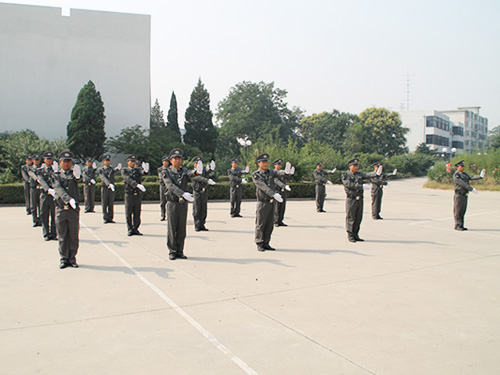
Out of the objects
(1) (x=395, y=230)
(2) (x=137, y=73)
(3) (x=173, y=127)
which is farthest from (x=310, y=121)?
(1) (x=395, y=230)

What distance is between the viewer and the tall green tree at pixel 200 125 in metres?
40.2

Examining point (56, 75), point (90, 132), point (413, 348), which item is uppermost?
point (56, 75)

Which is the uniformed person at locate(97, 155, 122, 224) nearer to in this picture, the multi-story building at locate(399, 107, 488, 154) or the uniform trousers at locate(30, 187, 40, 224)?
the uniform trousers at locate(30, 187, 40, 224)

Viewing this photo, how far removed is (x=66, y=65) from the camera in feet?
99.0

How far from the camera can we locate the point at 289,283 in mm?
5992

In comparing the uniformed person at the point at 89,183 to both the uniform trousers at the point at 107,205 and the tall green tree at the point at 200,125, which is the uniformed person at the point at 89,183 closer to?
the uniform trousers at the point at 107,205

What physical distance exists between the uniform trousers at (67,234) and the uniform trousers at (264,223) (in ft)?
11.0

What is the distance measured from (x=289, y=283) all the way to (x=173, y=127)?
135 feet

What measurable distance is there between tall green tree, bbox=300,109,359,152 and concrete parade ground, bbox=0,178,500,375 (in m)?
54.4

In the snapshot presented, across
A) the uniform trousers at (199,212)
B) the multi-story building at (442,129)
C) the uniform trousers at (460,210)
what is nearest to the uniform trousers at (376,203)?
the uniform trousers at (460,210)

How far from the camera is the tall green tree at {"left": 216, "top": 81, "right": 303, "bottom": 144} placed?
2118 inches

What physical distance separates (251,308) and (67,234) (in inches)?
141

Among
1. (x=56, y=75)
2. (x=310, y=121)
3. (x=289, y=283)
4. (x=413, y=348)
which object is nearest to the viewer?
(x=413, y=348)

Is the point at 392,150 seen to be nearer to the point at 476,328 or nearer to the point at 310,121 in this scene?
the point at 310,121
